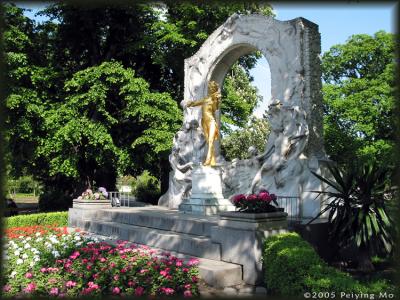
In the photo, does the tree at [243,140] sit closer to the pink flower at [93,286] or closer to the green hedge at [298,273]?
the green hedge at [298,273]

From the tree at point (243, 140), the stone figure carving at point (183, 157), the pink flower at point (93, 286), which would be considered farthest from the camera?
the tree at point (243, 140)

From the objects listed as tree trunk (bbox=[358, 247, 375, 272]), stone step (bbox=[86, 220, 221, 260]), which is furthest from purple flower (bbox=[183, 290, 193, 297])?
tree trunk (bbox=[358, 247, 375, 272])

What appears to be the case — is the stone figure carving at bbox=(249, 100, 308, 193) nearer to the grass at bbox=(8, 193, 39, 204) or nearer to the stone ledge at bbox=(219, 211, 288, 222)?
the stone ledge at bbox=(219, 211, 288, 222)

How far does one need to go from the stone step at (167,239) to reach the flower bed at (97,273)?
2.75ft

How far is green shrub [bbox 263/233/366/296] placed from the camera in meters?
5.73

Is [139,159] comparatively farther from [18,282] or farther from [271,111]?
[18,282]

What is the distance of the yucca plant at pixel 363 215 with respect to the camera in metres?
8.18

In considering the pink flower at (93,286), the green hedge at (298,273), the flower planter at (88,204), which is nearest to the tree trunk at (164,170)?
the flower planter at (88,204)

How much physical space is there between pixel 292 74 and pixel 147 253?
765 centimetres

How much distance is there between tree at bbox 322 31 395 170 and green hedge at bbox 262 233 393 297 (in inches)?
672

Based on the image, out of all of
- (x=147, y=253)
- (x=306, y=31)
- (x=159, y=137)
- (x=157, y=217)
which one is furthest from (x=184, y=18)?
(x=147, y=253)

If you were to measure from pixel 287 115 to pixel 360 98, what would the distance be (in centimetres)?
1492

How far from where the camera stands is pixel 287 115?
40.5ft

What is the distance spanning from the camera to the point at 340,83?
2905 centimetres
